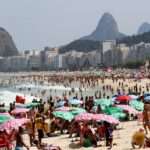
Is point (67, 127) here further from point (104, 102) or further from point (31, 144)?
point (104, 102)

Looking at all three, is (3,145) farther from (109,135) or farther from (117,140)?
(117,140)

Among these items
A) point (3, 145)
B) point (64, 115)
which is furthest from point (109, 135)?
point (64, 115)

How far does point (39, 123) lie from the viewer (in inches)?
566

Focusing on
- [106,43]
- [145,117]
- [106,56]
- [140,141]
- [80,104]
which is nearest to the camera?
[140,141]

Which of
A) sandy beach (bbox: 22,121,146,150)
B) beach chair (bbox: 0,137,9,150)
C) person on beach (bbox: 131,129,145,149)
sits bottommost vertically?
sandy beach (bbox: 22,121,146,150)

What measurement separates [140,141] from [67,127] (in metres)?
4.79

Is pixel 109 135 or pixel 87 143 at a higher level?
pixel 109 135

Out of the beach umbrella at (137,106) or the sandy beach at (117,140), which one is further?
the beach umbrella at (137,106)

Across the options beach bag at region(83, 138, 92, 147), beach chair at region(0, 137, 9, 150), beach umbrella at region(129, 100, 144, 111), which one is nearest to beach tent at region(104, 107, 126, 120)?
beach umbrella at region(129, 100, 144, 111)

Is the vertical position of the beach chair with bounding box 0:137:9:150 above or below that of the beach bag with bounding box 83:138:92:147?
above

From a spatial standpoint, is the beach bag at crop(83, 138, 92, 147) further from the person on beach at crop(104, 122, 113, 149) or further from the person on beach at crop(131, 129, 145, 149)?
the person on beach at crop(131, 129, 145, 149)

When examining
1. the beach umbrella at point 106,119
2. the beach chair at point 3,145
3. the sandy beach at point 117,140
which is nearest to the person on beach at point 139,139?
the sandy beach at point 117,140

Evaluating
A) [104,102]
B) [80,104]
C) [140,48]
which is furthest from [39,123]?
[140,48]

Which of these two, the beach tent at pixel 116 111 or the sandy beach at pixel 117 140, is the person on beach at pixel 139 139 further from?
the beach tent at pixel 116 111
